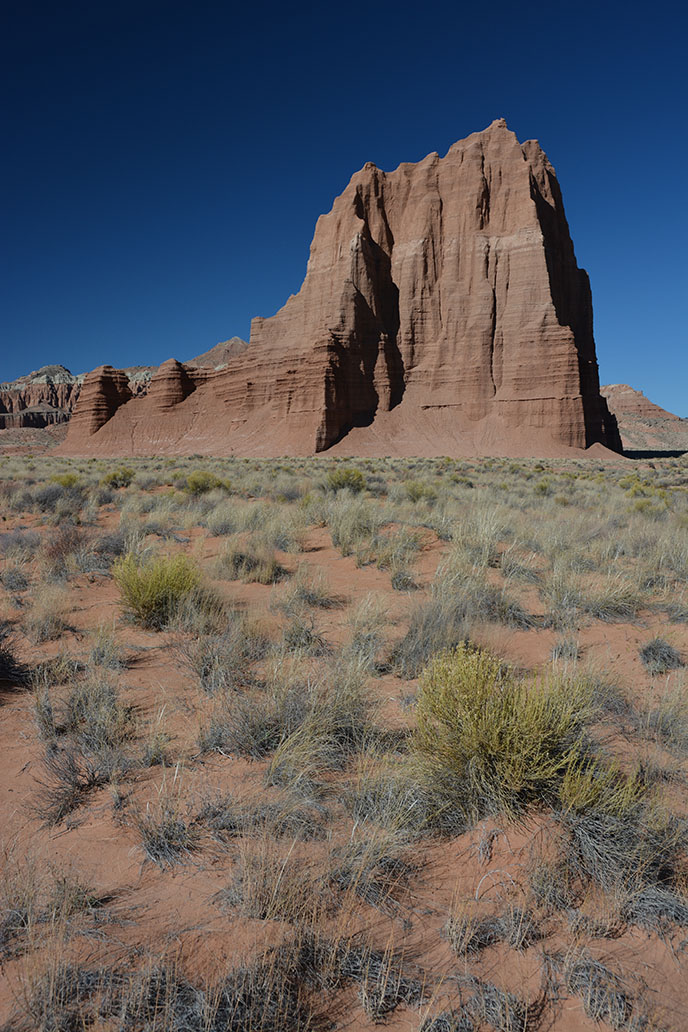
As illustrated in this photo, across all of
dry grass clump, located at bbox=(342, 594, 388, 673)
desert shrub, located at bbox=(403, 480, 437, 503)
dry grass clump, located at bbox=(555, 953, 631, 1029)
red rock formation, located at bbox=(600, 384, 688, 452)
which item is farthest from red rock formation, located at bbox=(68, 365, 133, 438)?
red rock formation, located at bbox=(600, 384, 688, 452)

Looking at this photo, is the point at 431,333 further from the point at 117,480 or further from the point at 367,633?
the point at 367,633

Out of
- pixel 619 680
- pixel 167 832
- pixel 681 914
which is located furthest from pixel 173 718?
pixel 619 680

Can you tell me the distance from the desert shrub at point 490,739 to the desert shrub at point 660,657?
1.77m

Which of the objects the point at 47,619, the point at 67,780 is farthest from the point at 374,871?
the point at 47,619

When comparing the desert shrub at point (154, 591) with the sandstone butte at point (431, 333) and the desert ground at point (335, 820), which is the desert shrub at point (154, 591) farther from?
the sandstone butte at point (431, 333)

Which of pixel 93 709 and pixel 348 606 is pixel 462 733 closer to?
pixel 93 709

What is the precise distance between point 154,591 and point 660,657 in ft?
14.2

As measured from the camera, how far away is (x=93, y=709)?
3.01 m

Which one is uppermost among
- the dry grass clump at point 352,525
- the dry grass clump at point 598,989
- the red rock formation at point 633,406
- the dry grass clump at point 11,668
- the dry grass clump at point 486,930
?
the red rock formation at point 633,406

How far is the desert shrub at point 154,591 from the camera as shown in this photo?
4.64 meters

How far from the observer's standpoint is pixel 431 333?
50.4 meters

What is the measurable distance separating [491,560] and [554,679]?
13.7 feet

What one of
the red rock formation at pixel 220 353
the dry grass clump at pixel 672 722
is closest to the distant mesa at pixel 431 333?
the dry grass clump at pixel 672 722

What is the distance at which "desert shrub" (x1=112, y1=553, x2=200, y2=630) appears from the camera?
15.2 ft
